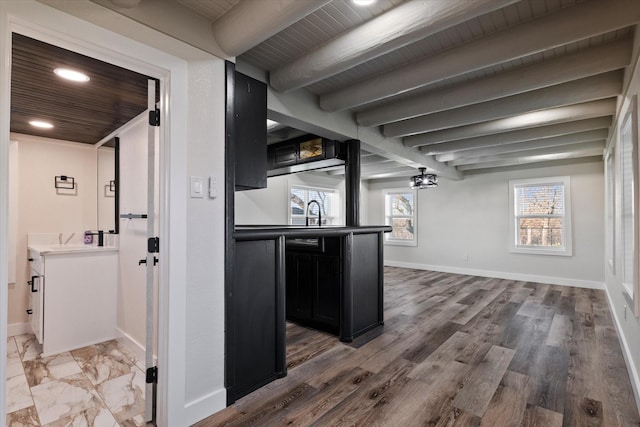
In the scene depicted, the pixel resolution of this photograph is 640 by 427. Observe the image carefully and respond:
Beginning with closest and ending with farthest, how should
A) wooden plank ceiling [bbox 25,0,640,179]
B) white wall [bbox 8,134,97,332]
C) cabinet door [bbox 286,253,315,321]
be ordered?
wooden plank ceiling [bbox 25,0,640,179] < white wall [bbox 8,134,97,332] < cabinet door [bbox 286,253,315,321]

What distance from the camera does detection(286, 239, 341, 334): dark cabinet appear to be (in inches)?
129

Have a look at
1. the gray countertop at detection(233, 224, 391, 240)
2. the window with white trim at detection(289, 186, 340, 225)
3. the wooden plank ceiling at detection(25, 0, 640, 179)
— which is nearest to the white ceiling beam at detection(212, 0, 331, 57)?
the wooden plank ceiling at detection(25, 0, 640, 179)

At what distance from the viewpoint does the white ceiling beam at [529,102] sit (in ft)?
8.82

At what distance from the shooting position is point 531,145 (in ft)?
15.0

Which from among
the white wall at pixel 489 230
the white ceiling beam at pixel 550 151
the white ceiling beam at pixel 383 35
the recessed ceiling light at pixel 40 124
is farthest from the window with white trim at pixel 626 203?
the recessed ceiling light at pixel 40 124

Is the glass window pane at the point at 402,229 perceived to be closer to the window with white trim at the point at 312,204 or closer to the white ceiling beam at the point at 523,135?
the window with white trim at the point at 312,204

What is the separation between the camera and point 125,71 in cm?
203

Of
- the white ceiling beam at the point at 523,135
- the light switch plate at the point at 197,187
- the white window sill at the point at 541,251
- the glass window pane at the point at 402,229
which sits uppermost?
the white ceiling beam at the point at 523,135

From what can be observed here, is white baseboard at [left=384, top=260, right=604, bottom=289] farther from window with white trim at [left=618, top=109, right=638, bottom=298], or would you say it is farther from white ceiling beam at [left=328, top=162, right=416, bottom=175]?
window with white trim at [left=618, top=109, right=638, bottom=298]

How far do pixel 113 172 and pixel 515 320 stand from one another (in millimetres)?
5056

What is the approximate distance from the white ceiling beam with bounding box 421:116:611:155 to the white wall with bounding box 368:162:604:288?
206cm

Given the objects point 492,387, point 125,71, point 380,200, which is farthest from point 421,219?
point 125,71

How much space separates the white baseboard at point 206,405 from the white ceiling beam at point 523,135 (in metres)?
4.36

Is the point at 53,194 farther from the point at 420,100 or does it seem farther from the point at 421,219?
the point at 421,219
